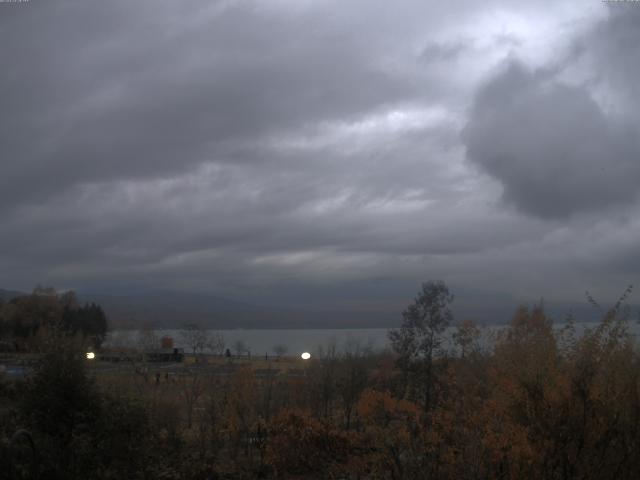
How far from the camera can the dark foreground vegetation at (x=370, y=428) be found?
439 inches

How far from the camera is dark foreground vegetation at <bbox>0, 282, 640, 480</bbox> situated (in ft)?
36.6

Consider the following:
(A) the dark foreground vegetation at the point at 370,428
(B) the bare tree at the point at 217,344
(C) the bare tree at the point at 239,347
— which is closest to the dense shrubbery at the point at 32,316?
(C) the bare tree at the point at 239,347

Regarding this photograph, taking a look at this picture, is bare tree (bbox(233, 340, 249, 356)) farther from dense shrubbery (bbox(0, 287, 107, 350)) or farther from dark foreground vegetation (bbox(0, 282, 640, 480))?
dark foreground vegetation (bbox(0, 282, 640, 480))

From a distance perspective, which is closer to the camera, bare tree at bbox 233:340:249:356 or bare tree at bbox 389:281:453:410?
bare tree at bbox 389:281:453:410

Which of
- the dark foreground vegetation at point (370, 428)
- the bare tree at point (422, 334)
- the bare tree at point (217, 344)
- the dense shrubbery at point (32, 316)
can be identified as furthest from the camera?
the dense shrubbery at point (32, 316)

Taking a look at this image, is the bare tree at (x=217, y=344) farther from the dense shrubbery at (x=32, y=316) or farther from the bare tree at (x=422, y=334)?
the dense shrubbery at (x=32, y=316)

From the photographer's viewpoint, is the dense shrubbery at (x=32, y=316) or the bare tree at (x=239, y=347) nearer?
the bare tree at (x=239, y=347)

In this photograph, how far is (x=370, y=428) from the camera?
16.1 metres

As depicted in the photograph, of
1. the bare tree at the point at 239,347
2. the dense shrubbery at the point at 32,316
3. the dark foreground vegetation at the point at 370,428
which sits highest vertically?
the dense shrubbery at the point at 32,316

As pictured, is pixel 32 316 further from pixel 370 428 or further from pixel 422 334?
pixel 370 428

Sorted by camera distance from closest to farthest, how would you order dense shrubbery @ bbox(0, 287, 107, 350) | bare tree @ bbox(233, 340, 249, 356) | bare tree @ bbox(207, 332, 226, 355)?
1. bare tree @ bbox(207, 332, 226, 355)
2. bare tree @ bbox(233, 340, 249, 356)
3. dense shrubbery @ bbox(0, 287, 107, 350)

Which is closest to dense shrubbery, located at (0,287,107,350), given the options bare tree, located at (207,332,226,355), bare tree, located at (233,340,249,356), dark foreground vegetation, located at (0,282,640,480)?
bare tree, located at (233,340,249,356)

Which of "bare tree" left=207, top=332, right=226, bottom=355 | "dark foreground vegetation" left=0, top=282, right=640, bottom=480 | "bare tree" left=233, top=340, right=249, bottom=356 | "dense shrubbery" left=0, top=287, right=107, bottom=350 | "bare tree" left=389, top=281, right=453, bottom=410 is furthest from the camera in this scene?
"dense shrubbery" left=0, top=287, right=107, bottom=350

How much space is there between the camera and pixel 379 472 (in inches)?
534
